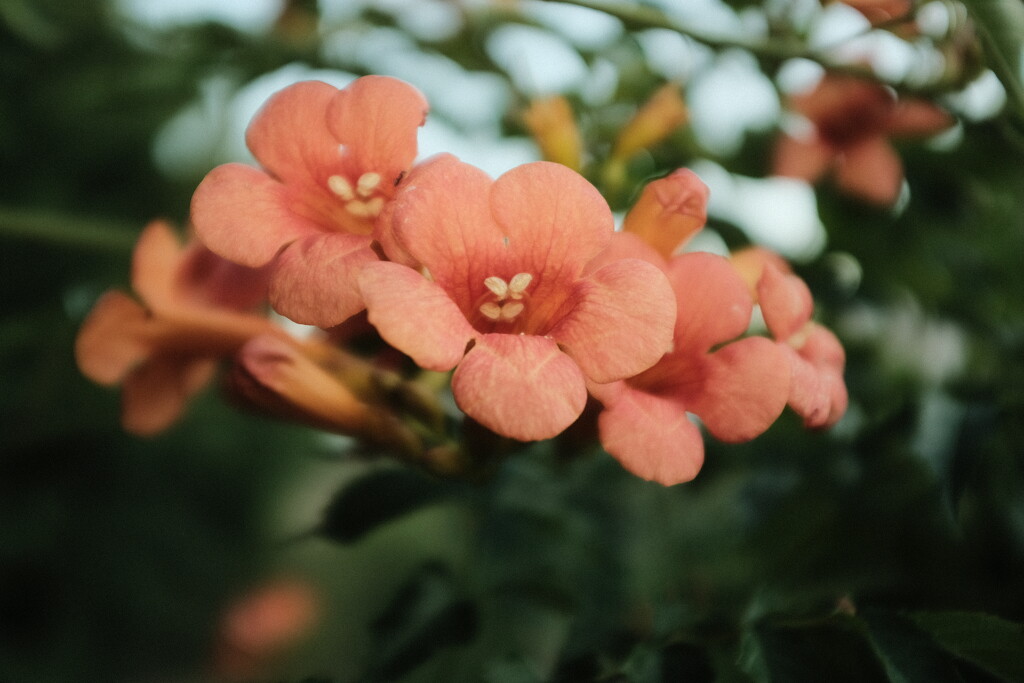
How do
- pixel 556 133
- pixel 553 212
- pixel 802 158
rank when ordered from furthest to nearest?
pixel 802 158
pixel 556 133
pixel 553 212

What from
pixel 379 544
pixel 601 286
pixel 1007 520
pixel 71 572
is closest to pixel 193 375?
pixel 601 286

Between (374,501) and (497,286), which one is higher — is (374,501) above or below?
below

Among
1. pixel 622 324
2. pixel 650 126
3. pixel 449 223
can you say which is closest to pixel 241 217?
pixel 449 223

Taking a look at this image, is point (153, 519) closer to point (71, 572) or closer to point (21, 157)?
point (71, 572)

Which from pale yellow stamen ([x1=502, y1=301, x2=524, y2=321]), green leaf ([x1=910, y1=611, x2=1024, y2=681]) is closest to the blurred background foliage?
green leaf ([x1=910, y1=611, x2=1024, y2=681])

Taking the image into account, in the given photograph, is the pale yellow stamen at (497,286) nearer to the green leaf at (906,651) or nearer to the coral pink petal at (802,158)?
the green leaf at (906,651)

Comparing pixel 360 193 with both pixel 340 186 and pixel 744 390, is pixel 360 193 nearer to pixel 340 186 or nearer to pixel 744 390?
pixel 340 186

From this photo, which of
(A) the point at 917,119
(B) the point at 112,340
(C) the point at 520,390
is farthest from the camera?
(A) the point at 917,119

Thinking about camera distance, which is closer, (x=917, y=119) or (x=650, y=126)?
(x=650, y=126)
